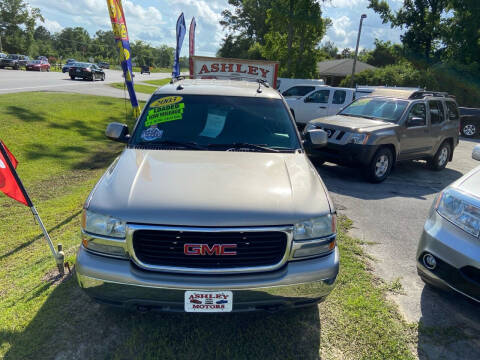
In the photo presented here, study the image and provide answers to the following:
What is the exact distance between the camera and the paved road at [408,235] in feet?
9.35

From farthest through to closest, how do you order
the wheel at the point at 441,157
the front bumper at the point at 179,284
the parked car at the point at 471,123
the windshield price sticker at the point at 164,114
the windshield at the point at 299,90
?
the parked car at the point at 471,123
the windshield at the point at 299,90
the wheel at the point at 441,157
the windshield price sticker at the point at 164,114
the front bumper at the point at 179,284

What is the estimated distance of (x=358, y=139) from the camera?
676cm

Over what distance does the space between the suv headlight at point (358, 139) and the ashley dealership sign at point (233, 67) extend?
393 centimetres

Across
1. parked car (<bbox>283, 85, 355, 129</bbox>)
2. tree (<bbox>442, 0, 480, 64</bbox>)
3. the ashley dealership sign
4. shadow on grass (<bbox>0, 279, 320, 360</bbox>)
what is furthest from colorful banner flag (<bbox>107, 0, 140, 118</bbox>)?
tree (<bbox>442, 0, 480, 64</bbox>)

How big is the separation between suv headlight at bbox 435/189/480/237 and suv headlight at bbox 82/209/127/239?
8.47 feet

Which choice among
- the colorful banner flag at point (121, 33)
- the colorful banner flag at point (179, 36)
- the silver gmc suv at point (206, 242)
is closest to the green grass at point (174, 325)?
the silver gmc suv at point (206, 242)

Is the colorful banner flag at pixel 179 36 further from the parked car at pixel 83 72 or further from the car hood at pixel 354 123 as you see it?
the parked car at pixel 83 72

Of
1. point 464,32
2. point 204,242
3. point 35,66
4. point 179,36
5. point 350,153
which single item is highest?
point 464,32

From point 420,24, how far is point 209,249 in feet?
112

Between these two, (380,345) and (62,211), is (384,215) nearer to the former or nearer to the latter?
(380,345)

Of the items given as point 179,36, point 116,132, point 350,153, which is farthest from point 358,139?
point 179,36

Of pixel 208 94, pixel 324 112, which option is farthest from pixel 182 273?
pixel 324 112

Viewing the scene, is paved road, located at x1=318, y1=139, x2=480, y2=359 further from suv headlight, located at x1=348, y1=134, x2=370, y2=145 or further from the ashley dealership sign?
the ashley dealership sign

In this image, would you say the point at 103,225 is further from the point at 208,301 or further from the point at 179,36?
the point at 179,36
